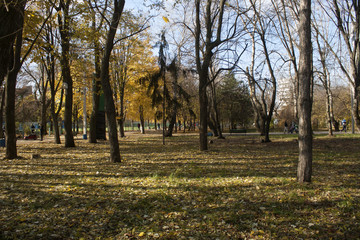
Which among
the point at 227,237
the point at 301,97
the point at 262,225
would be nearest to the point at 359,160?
the point at 301,97

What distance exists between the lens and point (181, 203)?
479 cm

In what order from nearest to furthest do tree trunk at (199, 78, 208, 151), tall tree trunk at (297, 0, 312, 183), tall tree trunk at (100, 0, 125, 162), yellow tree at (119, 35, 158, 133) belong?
tall tree trunk at (297, 0, 312, 183) → tall tree trunk at (100, 0, 125, 162) → tree trunk at (199, 78, 208, 151) → yellow tree at (119, 35, 158, 133)

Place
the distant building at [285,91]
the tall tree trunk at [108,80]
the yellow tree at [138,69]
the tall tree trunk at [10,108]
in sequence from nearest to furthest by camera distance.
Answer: the tall tree trunk at [108,80] < the tall tree trunk at [10,108] < the yellow tree at [138,69] < the distant building at [285,91]

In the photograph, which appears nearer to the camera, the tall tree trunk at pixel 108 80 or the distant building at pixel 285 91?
the tall tree trunk at pixel 108 80

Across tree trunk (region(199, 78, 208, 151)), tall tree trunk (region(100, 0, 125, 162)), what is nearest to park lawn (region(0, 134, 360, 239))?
tall tree trunk (region(100, 0, 125, 162))

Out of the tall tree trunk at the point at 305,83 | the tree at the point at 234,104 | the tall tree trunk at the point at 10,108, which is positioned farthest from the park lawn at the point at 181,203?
the tree at the point at 234,104

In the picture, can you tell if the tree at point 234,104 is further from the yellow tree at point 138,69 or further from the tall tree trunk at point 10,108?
the tall tree trunk at point 10,108

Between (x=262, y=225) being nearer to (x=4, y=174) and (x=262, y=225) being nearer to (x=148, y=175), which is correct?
(x=148, y=175)

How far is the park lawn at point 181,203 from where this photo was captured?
142 inches

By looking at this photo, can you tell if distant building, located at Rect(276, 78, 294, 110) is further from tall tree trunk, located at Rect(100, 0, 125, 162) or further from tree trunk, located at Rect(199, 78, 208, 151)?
tall tree trunk, located at Rect(100, 0, 125, 162)

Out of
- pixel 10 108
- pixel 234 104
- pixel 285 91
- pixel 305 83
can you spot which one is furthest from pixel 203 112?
pixel 285 91

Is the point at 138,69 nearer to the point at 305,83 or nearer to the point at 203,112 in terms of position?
the point at 203,112

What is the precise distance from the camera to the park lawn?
3605 millimetres

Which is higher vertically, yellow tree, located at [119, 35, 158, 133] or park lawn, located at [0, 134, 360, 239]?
yellow tree, located at [119, 35, 158, 133]
